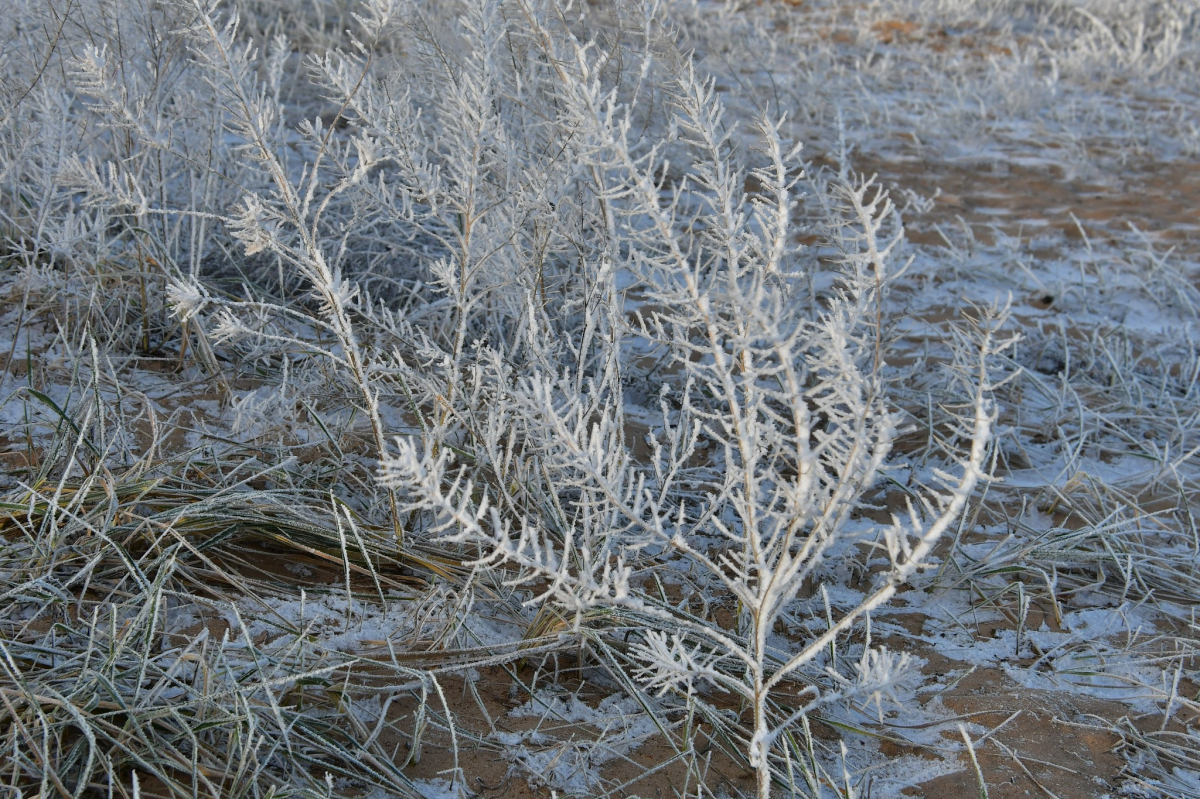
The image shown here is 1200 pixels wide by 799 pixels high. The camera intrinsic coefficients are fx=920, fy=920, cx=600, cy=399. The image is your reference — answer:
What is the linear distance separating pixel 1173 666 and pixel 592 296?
54.0 inches

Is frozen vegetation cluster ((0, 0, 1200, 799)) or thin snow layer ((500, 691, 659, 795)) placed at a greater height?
frozen vegetation cluster ((0, 0, 1200, 799))

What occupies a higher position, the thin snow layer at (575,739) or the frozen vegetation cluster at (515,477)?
the frozen vegetation cluster at (515,477)

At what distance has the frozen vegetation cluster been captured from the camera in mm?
1305

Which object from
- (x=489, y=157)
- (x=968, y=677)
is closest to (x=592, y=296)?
(x=489, y=157)

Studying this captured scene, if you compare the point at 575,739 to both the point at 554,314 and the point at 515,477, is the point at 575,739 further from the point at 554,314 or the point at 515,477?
the point at 554,314

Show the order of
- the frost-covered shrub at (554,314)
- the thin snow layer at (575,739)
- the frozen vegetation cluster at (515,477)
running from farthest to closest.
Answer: the thin snow layer at (575,739) → the frozen vegetation cluster at (515,477) → the frost-covered shrub at (554,314)

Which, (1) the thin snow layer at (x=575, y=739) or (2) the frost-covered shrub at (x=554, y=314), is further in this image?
(1) the thin snow layer at (x=575, y=739)

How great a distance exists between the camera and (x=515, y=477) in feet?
6.45

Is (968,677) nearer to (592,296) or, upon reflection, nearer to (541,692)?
(541,692)

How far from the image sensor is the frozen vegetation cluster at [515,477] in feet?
4.28

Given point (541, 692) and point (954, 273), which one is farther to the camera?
point (954, 273)

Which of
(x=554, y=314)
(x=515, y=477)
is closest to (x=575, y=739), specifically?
(x=515, y=477)

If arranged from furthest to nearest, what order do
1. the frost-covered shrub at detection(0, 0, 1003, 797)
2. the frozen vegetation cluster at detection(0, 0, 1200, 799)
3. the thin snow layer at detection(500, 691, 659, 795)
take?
the thin snow layer at detection(500, 691, 659, 795) → the frozen vegetation cluster at detection(0, 0, 1200, 799) → the frost-covered shrub at detection(0, 0, 1003, 797)

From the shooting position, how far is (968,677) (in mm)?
1814
